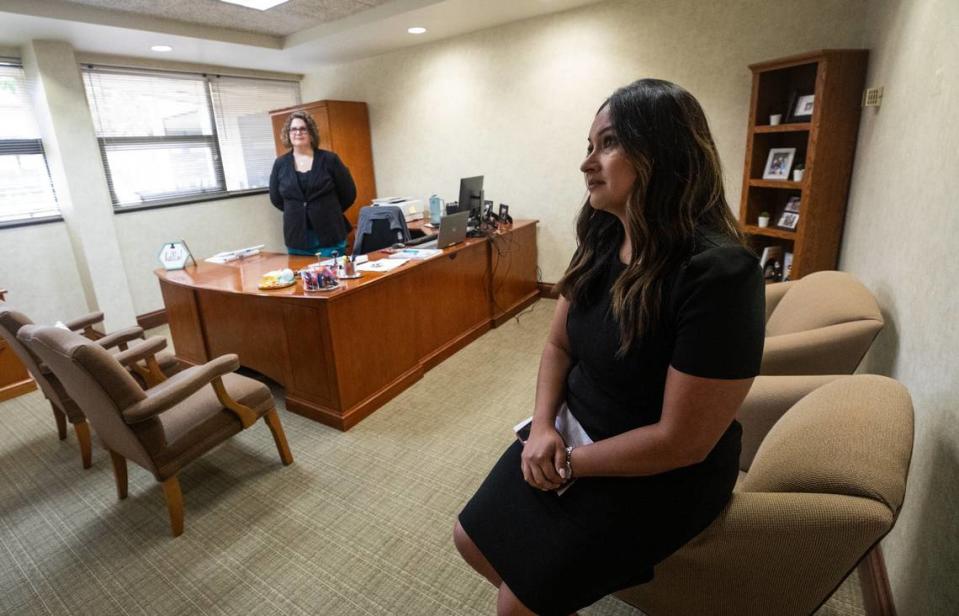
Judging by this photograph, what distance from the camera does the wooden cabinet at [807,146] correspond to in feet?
8.39

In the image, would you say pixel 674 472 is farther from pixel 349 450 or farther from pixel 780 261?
pixel 780 261

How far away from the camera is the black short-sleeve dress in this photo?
33.1 inches

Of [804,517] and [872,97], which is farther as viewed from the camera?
[872,97]

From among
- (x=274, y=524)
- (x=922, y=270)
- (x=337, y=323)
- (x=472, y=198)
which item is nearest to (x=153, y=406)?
(x=274, y=524)

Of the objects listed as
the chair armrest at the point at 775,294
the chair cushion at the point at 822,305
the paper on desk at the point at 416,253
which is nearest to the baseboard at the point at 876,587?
the chair cushion at the point at 822,305

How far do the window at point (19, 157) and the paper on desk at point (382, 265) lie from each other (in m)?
2.98

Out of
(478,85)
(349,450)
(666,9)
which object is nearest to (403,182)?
(478,85)

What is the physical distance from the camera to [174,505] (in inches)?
74.7

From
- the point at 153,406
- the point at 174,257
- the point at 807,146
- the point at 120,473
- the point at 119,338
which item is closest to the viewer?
the point at 153,406

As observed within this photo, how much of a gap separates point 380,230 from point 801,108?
2797mm

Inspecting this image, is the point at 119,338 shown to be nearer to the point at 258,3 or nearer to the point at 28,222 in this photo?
the point at 28,222

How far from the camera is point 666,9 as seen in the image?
350cm

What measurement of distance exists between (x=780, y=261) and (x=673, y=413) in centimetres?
284

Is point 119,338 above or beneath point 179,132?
beneath
